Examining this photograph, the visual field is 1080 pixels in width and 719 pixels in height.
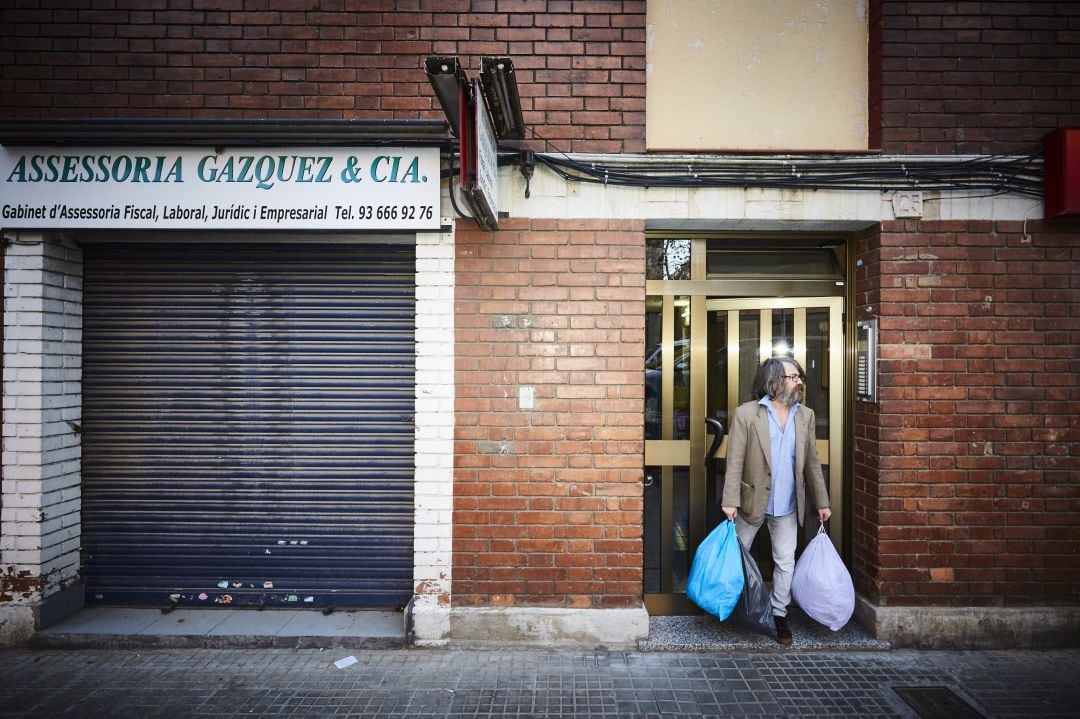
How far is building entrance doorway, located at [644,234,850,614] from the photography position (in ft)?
14.9

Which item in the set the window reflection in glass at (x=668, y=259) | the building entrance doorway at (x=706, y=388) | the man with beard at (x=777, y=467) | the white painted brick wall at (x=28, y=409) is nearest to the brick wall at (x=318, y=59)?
the window reflection in glass at (x=668, y=259)

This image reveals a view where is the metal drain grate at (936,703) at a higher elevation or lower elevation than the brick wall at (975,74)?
lower

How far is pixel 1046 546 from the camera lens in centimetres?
411

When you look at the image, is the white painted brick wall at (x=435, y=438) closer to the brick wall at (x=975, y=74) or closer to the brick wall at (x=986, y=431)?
the brick wall at (x=986, y=431)

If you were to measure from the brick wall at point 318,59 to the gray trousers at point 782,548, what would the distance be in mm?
2940

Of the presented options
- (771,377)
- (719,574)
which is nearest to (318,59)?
(771,377)

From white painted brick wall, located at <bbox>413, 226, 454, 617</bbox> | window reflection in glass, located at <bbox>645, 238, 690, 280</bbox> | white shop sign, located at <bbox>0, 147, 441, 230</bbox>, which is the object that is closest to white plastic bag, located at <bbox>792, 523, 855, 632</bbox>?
window reflection in glass, located at <bbox>645, 238, 690, 280</bbox>

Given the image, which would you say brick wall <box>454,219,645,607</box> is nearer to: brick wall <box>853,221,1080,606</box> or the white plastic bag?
the white plastic bag

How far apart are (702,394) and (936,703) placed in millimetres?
2383

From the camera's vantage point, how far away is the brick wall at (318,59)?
4.16 m

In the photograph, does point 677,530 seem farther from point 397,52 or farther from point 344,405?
point 397,52

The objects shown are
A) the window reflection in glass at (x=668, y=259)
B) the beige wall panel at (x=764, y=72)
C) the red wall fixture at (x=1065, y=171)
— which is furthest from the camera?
the window reflection in glass at (x=668, y=259)

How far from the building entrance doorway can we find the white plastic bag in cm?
57

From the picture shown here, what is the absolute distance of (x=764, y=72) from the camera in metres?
4.30
